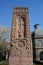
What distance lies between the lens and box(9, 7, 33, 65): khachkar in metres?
9.45

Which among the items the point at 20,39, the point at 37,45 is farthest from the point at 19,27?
the point at 37,45

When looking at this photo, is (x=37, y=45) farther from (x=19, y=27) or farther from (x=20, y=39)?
(x=20, y=39)

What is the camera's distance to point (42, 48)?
114ft

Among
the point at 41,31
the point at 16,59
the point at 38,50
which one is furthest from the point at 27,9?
the point at 41,31

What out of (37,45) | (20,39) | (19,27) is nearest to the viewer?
(20,39)

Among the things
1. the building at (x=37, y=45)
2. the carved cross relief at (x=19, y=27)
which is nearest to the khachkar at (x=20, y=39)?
the carved cross relief at (x=19, y=27)

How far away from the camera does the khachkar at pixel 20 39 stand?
945 cm

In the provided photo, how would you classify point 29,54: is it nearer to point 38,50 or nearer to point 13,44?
point 13,44

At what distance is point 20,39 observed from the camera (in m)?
9.92

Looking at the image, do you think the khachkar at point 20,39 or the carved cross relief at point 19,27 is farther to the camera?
the carved cross relief at point 19,27

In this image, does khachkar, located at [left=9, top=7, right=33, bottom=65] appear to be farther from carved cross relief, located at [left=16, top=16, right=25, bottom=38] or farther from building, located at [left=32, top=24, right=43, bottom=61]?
building, located at [left=32, top=24, right=43, bottom=61]

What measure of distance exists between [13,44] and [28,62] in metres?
1.70

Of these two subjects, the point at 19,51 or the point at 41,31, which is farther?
the point at 41,31

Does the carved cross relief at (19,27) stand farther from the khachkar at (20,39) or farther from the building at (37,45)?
the building at (37,45)
